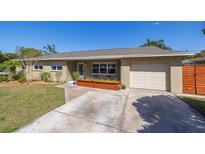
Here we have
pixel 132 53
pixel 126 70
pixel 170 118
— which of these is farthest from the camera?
pixel 132 53

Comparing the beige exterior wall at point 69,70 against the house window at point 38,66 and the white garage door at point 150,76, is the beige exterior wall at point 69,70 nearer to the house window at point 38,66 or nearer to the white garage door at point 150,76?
the house window at point 38,66

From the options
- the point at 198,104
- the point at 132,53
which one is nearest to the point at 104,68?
the point at 132,53

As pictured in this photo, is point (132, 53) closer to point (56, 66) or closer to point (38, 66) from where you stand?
point (56, 66)

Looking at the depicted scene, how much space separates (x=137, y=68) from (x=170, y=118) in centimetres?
614

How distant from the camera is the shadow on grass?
3.76 m

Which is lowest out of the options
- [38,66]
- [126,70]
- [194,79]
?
[194,79]

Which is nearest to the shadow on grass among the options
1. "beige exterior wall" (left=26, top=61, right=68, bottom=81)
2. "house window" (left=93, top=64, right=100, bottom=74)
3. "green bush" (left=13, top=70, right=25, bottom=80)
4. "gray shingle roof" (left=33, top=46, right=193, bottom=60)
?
"gray shingle roof" (left=33, top=46, right=193, bottom=60)

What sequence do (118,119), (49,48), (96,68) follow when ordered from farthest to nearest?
(49,48), (96,68), (118,119)

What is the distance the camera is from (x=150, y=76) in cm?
989

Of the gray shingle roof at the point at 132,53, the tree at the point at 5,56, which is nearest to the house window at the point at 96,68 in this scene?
the gray shingle roof at the point at 132,53

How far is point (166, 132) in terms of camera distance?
11.7ft
